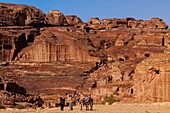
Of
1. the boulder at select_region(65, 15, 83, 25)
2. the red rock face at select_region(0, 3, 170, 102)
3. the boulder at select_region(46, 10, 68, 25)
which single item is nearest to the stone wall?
the red rock face at select_region(0, 3, 170, 102)

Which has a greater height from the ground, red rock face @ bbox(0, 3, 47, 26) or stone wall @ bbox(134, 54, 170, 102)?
red rock face @ bbox(0, 3, 47, 26)

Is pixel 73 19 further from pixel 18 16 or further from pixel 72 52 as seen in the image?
pixel 72 52

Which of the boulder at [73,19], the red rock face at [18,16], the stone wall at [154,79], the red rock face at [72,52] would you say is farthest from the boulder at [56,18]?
the stone wall at [154,79]

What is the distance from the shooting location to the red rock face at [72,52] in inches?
3105

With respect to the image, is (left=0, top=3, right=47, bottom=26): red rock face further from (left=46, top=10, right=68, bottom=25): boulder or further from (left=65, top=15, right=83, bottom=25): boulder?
(left=65, top=15, right=83, bottom=25): boulder

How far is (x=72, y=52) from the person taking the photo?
10556 cm

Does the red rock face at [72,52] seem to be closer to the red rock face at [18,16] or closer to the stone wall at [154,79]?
the red rock face at [18,16]

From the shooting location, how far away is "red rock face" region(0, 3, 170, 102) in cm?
7888

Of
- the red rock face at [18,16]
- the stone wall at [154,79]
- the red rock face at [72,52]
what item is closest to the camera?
the stone wall at [154,79]

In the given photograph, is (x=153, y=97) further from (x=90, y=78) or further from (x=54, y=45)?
(x=54, y=45)

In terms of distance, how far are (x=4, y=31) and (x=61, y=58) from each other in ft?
69.7

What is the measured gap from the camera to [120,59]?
318 feet

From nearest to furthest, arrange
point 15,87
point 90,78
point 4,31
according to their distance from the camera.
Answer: point 15,87 → point 90,78 → point 4,31

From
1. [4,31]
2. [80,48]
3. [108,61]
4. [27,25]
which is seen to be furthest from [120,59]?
[27,25]
